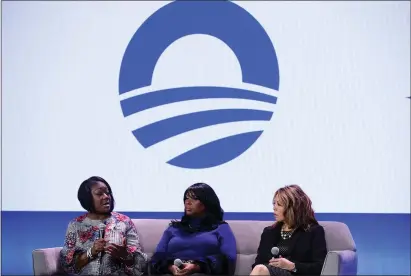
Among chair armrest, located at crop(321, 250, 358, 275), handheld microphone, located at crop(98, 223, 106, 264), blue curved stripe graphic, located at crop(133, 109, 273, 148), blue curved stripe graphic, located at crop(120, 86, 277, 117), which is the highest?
blue curved stripe graphic, located at crop(120, 86, 277, 117)

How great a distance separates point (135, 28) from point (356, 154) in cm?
214

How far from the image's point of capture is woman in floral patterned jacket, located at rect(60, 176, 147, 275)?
18.3ft


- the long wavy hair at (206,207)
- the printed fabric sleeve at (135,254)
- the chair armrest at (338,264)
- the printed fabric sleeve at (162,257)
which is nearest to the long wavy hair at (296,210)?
the chair armrest at (338,264)

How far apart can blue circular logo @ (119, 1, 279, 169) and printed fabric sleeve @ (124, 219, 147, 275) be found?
1108mm

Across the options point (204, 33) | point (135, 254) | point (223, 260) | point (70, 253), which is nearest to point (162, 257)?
point (135, 254)

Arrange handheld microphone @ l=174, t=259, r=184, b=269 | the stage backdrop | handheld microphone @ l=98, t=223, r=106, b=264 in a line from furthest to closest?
the stage backdrop
handheld microphone @ l=98, t=223, r=106, b=264
handheld microphone @ l=174, t=259, r=184, b=269

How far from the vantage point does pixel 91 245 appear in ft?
18.7

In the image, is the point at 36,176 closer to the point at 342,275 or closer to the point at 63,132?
the point at 63,132

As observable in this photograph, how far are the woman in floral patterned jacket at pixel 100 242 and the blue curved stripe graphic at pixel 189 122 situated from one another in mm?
1017

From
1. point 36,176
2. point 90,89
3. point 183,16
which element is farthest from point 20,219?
point 183,16

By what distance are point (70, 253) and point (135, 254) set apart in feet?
1.49

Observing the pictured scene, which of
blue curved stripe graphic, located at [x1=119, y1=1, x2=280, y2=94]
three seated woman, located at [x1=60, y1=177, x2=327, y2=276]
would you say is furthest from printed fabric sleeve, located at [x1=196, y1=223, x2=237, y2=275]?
blue curved stripe graphic, located at [x1=119, y1=1, x2=280, y2=94]

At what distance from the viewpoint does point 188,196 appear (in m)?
5.80

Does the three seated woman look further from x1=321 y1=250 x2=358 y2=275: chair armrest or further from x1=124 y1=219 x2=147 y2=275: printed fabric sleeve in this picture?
x1=321 y1=250 x2=358 y2=275: chair armrest
